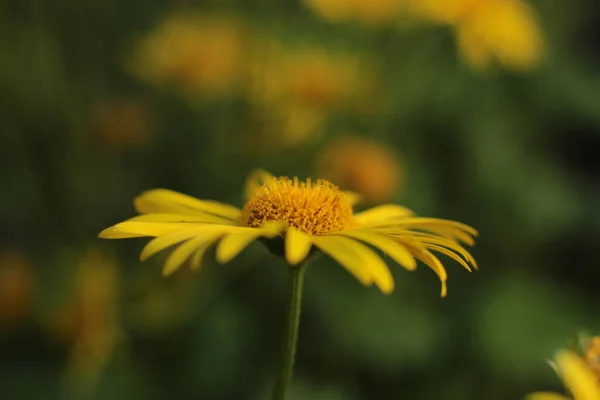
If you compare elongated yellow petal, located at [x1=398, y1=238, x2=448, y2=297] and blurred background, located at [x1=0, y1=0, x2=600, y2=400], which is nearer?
elongated yellow petal, located at [x1=398, y1=238, x2=448, y2=297]

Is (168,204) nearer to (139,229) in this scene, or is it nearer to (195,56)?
(139,229)

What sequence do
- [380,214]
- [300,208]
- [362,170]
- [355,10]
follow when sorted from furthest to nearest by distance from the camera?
[355,10] → [362,170] → [380,214] → [300,208]

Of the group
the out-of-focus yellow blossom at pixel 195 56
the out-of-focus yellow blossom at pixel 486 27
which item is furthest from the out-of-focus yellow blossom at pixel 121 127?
the out-of-focus yellow blossom at pixel 486 27

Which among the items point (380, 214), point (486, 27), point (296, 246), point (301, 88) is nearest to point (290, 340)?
point (296, 246)

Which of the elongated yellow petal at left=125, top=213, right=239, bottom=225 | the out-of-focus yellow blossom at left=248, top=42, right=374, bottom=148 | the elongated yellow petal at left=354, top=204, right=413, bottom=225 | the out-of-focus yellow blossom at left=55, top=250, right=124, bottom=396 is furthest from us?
the out-of-focus yellow blossom at left=248, top=42, right=374, bottom=148

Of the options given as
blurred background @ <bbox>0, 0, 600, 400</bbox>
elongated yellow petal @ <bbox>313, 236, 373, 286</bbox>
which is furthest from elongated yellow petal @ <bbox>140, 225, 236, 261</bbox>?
blurred background @ <bbox>0, 0, 600, 400</bbox>

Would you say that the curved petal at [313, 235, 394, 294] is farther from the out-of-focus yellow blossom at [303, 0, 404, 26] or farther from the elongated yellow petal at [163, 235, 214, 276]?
the out-of-focus yellow blossom at [303, 0, 404, 26]

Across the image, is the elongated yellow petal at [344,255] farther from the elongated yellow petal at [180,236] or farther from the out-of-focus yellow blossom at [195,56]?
the out-of-focus yellow blossom at [195,56]
